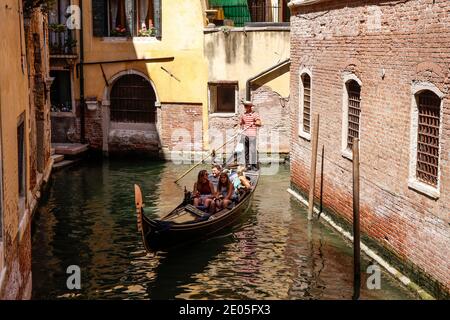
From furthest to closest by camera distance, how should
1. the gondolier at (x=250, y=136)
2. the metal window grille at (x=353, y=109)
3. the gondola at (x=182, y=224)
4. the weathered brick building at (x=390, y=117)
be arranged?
the gondolier at (x=250, y=136)
the metal window grille at (x=353, y=109)
the gondola at (x=182, y=224)
the weathered brick building at (x=390, y=117)

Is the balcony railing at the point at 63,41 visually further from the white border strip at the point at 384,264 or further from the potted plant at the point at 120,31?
the white border strip at the point at 384,264

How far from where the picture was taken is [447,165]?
7.77 meters

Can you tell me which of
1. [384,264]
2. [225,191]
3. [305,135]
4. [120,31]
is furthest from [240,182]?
[120,31]

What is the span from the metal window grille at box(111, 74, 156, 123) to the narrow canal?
14.0 ft

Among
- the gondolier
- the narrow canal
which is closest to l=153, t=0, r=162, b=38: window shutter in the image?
the gondolier

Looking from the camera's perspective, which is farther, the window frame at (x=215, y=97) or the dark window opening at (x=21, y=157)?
the window frame at (x=215, y=97)

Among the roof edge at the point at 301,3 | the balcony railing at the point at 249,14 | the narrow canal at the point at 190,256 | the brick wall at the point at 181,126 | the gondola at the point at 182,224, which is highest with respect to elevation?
the balcony railing at the point at 249,14

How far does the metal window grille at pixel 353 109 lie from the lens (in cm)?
1062

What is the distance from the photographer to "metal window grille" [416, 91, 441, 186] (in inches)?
323

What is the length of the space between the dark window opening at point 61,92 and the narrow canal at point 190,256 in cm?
473

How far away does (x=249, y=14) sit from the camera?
61.4 feet

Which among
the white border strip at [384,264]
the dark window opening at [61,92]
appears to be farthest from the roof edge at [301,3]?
the dark window opening at [61,92]

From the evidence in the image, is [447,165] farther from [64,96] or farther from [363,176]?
[64,96]

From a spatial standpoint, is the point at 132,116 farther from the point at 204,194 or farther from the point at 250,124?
the point at 204,194
